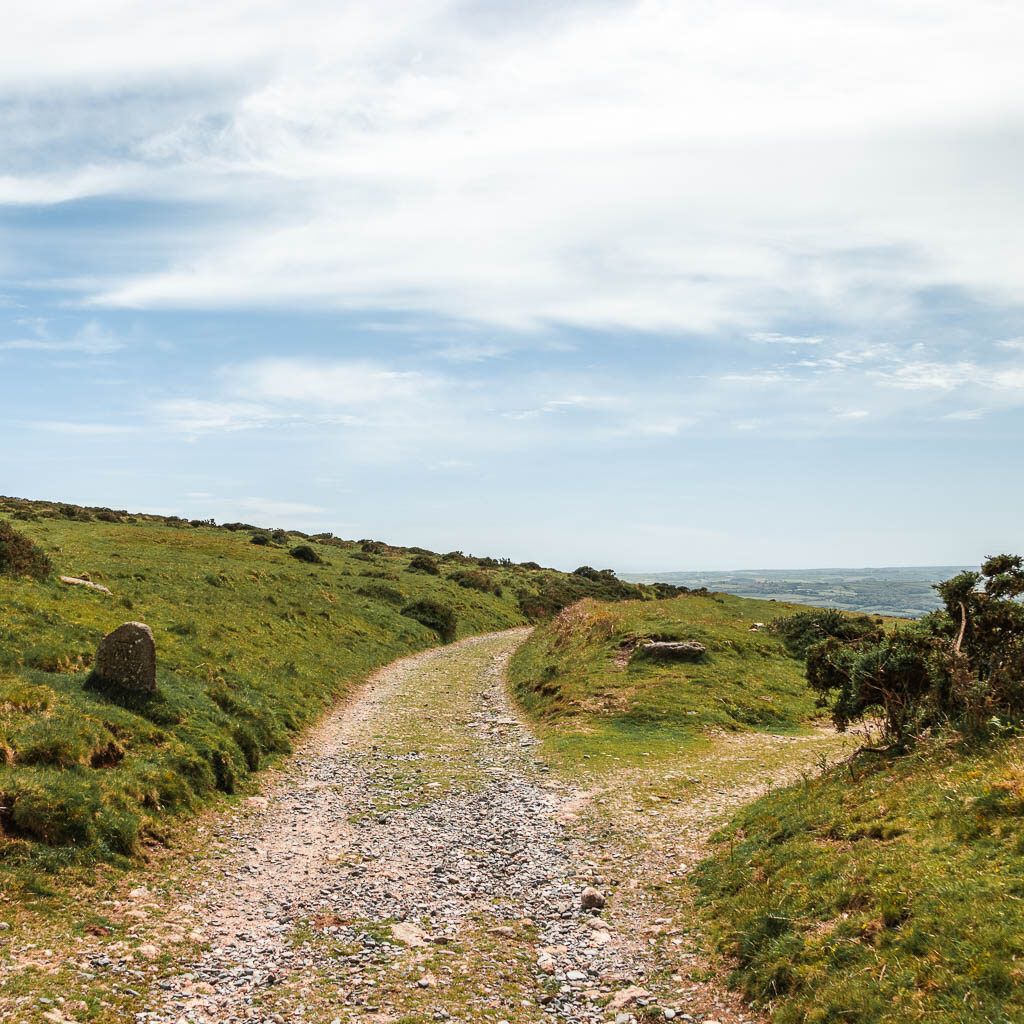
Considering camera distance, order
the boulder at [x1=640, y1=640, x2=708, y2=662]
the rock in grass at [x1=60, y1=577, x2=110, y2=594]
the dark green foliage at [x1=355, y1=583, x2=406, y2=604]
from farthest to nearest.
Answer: the dark green foliage at [x1=355, y1=583, x2=406, y2=604], the boulder at [x1=640, y1=640, x2=708, y2=662], the rock in grass at [x1=60, y1=577, x2=110, y2=594]

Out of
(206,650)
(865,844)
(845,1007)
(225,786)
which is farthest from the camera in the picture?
(206,650)

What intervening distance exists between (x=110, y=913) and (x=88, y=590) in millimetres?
23536

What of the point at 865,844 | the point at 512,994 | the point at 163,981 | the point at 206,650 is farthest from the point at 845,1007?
the point at 206,650

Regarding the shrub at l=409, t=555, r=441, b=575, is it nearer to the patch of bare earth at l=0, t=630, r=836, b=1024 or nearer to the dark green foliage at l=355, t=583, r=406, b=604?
the dark green foliage at l=355, t=583, r=406, b=604

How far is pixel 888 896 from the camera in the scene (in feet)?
32.7

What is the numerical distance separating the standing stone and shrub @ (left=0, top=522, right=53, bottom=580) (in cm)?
1308

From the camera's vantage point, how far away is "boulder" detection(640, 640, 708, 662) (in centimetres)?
3641

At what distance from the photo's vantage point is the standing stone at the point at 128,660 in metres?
19.7

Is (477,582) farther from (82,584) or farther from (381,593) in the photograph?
(82,584)

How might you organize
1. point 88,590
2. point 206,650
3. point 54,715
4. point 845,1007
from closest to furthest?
1. point 845,1007
2. point 54,715
3. point 206,650
4. point 88,590

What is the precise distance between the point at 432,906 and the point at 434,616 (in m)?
46.2

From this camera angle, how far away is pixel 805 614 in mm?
47906

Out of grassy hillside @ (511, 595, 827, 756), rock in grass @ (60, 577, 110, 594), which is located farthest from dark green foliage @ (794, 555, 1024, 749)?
rock in grass @ (60, 577, 110, 594)

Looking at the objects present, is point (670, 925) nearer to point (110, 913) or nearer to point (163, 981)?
point (163, 981)
